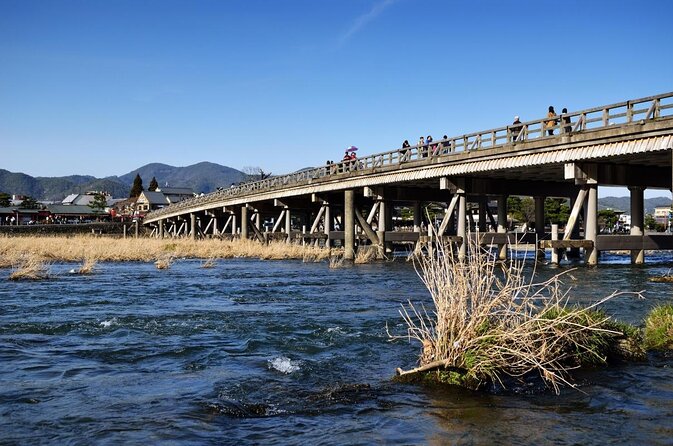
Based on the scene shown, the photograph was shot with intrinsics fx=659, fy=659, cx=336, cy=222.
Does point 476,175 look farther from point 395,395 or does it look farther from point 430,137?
point 395,395

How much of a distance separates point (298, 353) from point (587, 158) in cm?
1778

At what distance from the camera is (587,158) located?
24.5 m

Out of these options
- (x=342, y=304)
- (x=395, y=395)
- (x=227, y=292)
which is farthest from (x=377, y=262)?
(x=395, y=395)

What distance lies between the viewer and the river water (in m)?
6.69

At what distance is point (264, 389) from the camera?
835cm

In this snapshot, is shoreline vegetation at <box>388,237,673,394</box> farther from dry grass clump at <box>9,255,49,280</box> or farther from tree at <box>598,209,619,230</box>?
tree at <box>598,209,619,230</box>

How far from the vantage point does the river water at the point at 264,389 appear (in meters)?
6.69

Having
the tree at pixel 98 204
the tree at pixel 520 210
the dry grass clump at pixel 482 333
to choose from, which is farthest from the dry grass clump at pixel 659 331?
the tree at pixel 98 204

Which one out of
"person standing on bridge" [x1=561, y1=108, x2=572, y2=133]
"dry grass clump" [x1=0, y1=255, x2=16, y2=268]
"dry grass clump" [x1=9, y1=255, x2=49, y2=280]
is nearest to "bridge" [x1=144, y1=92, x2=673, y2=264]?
"person standing on bridge" [x1=561, y1=108, x2=572, y2=133]

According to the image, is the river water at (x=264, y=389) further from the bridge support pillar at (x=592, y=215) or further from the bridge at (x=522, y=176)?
the bridge support pillar at (x=592, y=215)

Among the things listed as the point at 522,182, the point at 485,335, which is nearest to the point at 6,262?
the point at 522,182

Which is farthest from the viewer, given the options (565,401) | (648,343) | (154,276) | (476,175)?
(476,175)

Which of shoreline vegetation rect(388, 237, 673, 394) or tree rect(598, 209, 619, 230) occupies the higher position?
tree rect(598, 209, 619, 230)

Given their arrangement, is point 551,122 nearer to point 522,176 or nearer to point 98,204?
point 522,176
